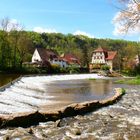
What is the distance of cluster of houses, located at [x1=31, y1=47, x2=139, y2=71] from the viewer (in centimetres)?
10879

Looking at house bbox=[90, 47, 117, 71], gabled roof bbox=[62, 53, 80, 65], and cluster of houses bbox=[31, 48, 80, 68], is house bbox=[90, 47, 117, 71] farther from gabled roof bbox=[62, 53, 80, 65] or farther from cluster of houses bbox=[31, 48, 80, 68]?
cluster of houses bbox=[31, 48, 80, 68]

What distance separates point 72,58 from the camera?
128m

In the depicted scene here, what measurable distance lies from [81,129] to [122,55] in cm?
10661

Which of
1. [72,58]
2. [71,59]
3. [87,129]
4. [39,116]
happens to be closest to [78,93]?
[39,116]

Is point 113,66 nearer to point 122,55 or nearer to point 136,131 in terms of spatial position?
point 122,55

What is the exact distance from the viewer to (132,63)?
3637 inches

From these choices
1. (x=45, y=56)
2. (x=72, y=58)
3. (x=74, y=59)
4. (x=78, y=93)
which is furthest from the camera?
(x=74, y=59)

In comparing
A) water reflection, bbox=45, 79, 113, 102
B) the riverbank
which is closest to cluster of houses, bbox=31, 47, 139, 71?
water reflection, bbox=45, 79, 113, 102

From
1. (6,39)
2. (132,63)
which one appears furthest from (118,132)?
(132,63)

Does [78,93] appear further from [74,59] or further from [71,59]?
[74,59]

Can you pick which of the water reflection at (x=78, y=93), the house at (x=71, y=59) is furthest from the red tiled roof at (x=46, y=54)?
the water reflection at (x=78, y=93)

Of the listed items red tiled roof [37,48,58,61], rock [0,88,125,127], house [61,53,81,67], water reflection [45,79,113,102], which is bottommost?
water reflection [45,79,113,102]

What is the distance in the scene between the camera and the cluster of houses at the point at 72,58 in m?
109

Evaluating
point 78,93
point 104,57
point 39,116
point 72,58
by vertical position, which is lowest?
point 78,93
